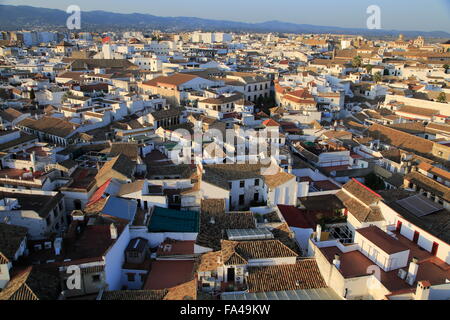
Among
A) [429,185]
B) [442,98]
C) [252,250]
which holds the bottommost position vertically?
[252,250]

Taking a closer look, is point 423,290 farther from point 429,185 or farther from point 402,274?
point 429,185

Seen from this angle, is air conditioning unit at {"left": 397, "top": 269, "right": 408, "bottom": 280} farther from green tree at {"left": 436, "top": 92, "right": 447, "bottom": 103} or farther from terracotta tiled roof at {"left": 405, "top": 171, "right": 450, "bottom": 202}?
green tree at {"left": 436, "top": 92, "right": 447, "bottom": 103}

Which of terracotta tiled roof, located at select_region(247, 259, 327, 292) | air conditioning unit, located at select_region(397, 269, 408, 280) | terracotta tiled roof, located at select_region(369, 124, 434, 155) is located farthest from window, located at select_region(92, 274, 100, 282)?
terracotta tiled roof, located at select_region(369, 124, 434, 155)

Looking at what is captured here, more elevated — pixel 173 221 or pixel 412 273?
pixel 412 273

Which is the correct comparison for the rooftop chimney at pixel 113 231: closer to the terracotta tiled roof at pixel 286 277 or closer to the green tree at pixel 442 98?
the terracotta tiled roof at pixel 286 277

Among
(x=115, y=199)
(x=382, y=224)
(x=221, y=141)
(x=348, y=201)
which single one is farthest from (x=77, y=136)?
(x=382, y=224)

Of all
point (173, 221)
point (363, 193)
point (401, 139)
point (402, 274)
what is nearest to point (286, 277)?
point (402, 274)

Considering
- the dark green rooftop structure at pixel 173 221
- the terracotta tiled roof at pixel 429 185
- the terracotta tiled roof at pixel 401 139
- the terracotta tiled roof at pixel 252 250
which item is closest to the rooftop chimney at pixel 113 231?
the dark green rooftop structure at pixel 173 221

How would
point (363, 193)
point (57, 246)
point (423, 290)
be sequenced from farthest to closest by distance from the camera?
point (363, 193) < point (57, 246) < point (423, 290)

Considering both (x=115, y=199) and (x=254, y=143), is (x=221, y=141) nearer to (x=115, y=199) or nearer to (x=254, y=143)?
(x=254, y=143)
